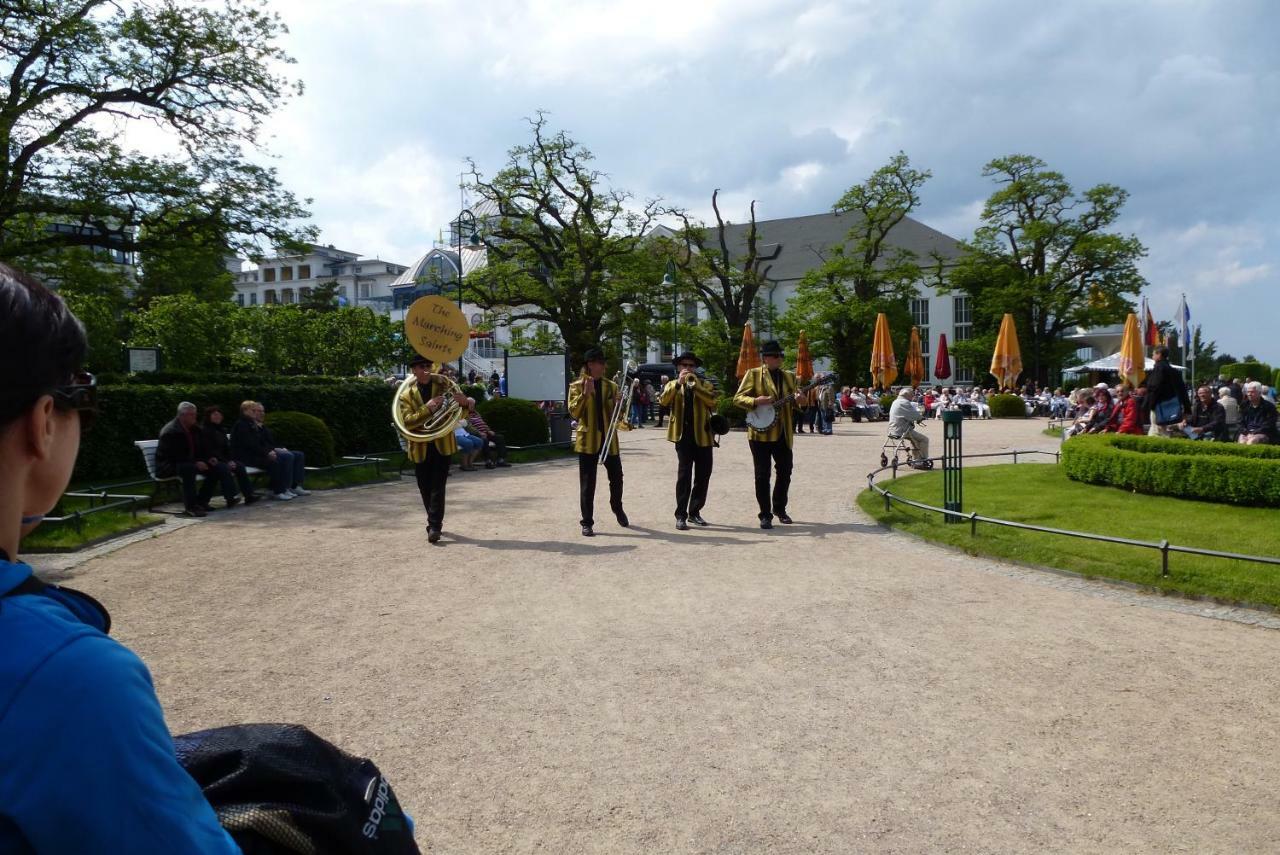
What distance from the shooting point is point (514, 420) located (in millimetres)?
20125

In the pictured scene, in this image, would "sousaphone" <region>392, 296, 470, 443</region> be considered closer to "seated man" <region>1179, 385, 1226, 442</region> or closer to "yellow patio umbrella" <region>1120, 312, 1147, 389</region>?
"seated man" <region>1179, 385, 1226, 442</region>

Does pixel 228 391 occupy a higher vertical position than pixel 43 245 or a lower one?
lower

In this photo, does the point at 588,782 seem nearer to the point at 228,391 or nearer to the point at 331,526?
the point at 331,526

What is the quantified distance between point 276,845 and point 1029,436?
2767 cm

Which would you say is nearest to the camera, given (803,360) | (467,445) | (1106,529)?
(1106,529)

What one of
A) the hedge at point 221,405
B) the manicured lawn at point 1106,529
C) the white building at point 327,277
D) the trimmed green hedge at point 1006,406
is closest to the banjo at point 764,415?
the manicured lawn at point 1106,529

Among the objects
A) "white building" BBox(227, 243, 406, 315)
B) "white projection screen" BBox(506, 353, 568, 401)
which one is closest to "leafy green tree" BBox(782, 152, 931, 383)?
"white projection screen" BBox(506, 353, 568, 401)

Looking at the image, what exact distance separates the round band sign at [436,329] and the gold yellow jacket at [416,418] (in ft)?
4.54

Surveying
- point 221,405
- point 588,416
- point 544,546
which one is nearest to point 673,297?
point 221,405

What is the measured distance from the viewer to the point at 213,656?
560 centimetres

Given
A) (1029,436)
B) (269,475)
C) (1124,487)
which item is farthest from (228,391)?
(1029,436)

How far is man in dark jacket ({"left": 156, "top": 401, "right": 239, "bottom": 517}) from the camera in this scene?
11648mm

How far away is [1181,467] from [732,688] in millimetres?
9330

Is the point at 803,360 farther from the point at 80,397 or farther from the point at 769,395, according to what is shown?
the point at 80,397
